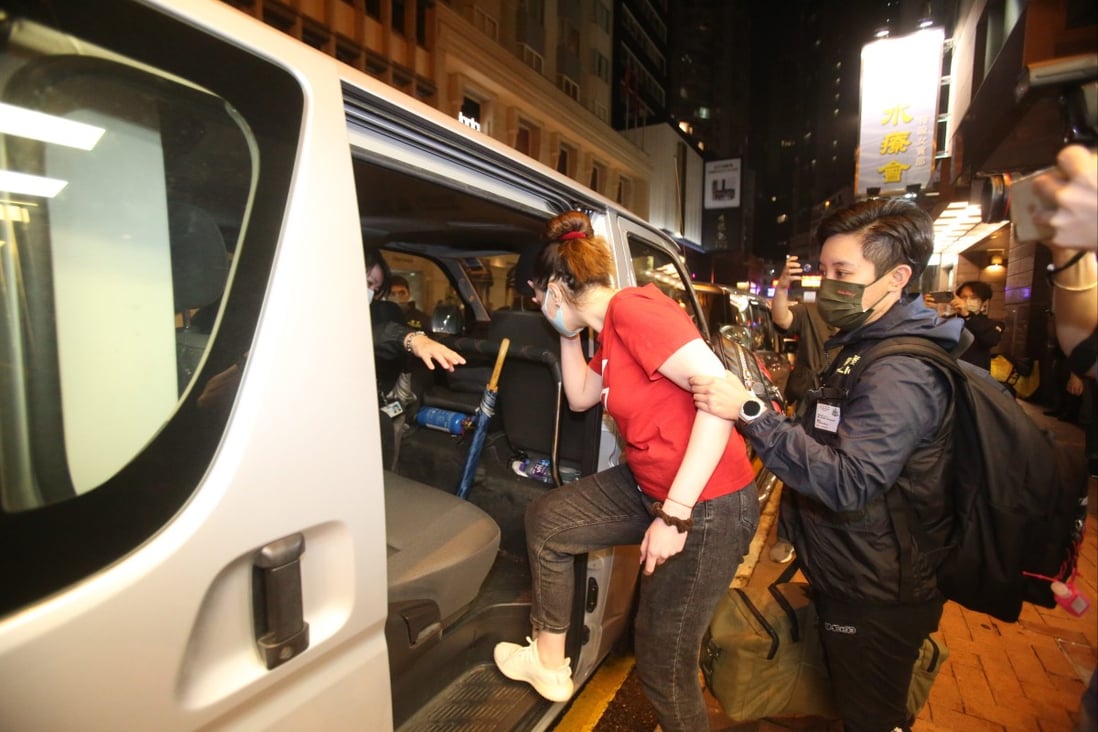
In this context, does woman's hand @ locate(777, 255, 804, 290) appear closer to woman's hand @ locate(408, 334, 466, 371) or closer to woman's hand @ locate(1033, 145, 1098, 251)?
woman's hand @ locate(408, 334, 466, 371)

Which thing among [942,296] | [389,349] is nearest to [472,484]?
[389,349]

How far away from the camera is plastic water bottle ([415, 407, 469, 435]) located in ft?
8.54

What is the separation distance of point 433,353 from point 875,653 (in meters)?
1.75

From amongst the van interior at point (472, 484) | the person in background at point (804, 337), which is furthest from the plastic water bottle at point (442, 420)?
the person in background at point (804, 337)

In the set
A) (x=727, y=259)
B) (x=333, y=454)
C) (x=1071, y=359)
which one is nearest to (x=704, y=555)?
(x=1071, y=359)

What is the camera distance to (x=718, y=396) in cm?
126

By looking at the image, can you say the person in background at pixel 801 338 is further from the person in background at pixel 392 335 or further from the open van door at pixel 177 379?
the open van door at pixel 177 379

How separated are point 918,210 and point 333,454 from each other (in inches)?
66.4

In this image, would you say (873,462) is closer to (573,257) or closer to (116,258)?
(573,257)

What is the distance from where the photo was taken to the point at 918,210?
1484 millimetres

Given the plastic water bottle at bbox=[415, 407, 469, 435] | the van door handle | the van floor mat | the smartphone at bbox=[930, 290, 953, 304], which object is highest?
the smartphone at bbox=[930, 290, 953, 304]

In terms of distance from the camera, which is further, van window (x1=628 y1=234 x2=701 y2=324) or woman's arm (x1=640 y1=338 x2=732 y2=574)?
van window (x1=628 y1=234 x2=701 y2=324)

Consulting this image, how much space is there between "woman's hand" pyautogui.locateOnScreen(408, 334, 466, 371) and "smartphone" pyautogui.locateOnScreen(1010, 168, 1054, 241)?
160cm

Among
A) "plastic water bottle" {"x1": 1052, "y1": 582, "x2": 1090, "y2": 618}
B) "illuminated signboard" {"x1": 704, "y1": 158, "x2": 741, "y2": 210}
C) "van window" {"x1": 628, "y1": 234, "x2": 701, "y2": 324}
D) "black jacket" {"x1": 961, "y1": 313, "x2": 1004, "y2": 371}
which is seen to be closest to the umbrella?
"van window" {"x1": 628, "y1": 234, "x2": 701, "y2": 324}
